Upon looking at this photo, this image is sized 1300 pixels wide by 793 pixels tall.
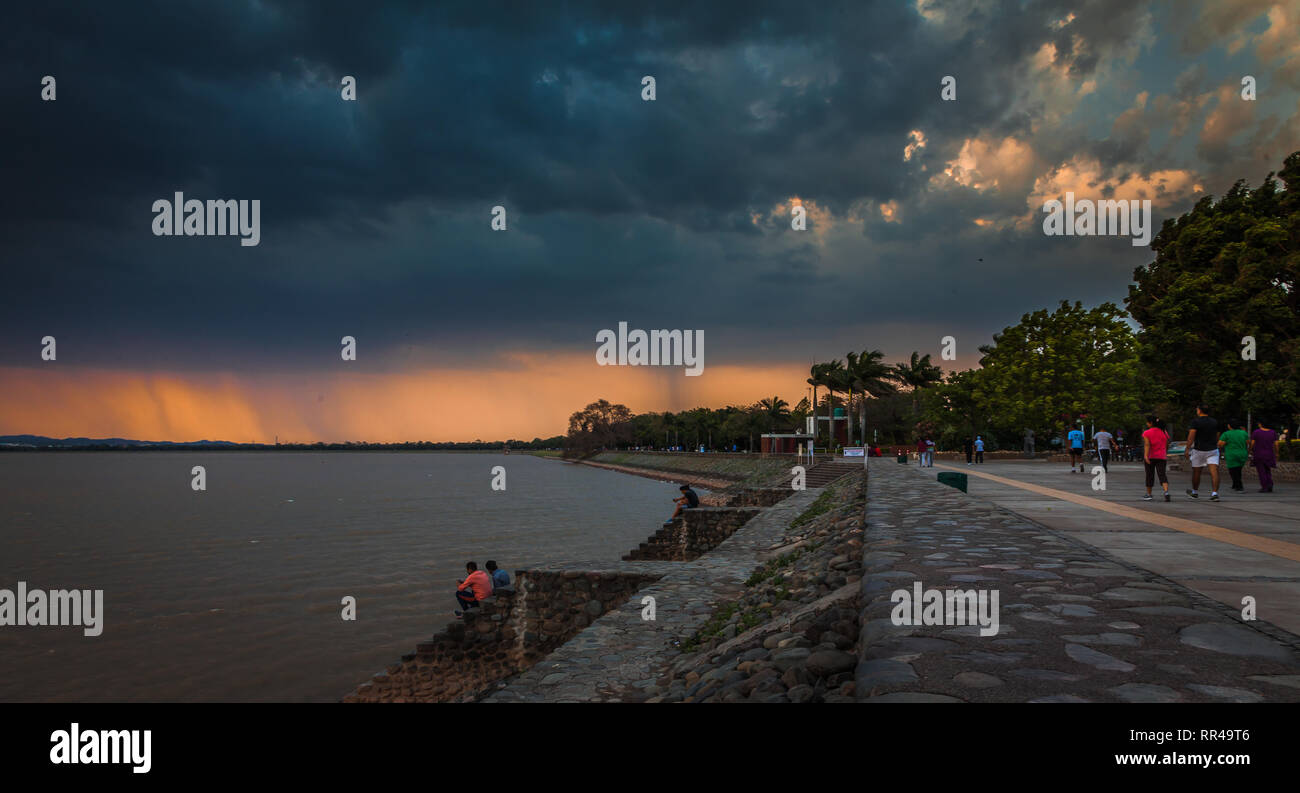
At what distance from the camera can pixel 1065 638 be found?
400 centimetres

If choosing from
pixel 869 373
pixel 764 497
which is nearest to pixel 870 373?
pixel 869 373

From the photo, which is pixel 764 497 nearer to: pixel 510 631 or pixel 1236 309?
pixel 1236 309

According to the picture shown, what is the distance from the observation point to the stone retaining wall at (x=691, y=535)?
20.4 meters

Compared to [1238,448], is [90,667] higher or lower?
lower

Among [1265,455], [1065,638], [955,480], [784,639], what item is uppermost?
[1265,455]

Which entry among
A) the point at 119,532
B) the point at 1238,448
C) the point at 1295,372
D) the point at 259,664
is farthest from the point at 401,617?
the point at 119,532

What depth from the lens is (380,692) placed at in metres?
12.7

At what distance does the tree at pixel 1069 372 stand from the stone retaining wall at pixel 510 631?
46273mm

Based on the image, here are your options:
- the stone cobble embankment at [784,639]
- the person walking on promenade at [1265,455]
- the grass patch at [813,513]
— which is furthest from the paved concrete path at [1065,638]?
the grass patch at [813,513]

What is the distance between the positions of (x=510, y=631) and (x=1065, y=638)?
10.5 m

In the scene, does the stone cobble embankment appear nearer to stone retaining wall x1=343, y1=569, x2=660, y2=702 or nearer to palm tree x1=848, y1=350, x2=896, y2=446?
stone retaining wall x1=343, y1=569, x2=660, y2=702
